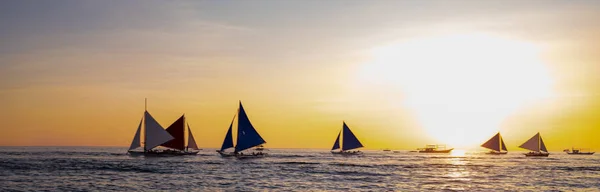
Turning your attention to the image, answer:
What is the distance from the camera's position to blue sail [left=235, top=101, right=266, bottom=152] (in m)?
108

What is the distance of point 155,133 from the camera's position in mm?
110562

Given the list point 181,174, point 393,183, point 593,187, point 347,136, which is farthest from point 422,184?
point 347,136

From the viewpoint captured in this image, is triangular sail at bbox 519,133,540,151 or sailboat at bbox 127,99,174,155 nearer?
sailboat at bbox 127,99,174,155

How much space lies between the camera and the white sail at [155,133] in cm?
11031

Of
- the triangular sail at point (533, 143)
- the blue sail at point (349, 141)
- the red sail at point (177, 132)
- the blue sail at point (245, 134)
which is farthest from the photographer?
the triangular sail at point (533, 143)

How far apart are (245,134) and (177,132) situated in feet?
48.3

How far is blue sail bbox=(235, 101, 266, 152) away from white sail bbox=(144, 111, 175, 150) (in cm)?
1280

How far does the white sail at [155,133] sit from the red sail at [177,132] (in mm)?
3303

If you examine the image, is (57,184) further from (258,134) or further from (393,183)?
(258,134)

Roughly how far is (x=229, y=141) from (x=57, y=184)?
199 ft

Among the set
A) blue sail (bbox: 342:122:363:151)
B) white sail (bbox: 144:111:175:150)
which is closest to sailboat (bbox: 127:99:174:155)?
white sail (bbox: 144:111:175:150)

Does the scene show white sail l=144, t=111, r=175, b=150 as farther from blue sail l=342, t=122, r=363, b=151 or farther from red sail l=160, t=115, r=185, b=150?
blue sail l=342, t=122, r=363, b=151

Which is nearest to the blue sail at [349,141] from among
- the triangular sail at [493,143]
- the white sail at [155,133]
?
the triangular sail at [493,143]

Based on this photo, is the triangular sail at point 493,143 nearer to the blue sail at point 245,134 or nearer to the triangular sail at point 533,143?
the triangular sail at point 533,143
